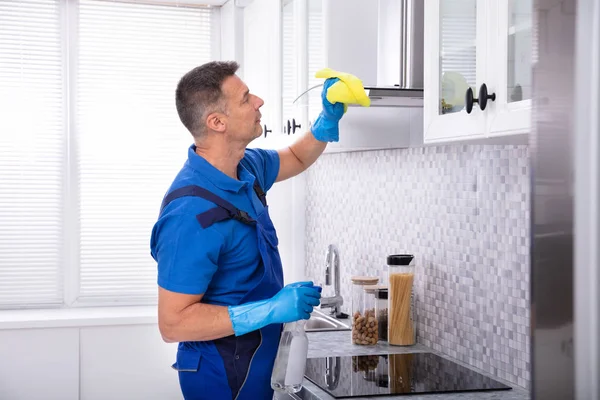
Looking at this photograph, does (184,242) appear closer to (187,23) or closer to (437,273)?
(437,273)

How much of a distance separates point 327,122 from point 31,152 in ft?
7.91

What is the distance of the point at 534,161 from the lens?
604 mm

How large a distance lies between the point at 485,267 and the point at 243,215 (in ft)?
2.24

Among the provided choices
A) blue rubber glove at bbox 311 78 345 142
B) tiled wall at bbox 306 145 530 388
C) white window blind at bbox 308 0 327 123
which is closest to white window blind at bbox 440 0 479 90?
tiled wall at bbox 306 145 530 388

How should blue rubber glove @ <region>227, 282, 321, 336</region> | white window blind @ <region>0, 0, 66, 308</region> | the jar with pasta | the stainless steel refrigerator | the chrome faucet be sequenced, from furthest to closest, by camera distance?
white window blind @ <region>0, 0, 66, 308</region>
the chrome faucet
the jar with pasta
blue rubber glove @ <region>227, 282, 321, 336</region>
the stainless steel refrigerator

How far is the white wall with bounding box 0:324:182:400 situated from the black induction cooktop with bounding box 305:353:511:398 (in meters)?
1.78

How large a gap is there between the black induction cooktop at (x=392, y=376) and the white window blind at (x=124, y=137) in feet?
7.25

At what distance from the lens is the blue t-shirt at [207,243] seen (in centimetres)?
181

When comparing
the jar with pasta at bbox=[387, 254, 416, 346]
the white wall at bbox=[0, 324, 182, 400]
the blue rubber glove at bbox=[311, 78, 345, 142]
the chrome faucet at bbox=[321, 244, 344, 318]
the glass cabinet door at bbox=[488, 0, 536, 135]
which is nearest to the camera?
the glass cabinet door at bbox=[488, 0, 536, 135]

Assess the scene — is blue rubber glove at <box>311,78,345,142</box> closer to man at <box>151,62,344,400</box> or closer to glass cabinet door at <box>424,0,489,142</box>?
man at <box>151,62,344,400</box>

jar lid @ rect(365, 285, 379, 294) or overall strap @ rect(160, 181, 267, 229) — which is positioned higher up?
overall strap @ rect(160, 181, 267, 229)

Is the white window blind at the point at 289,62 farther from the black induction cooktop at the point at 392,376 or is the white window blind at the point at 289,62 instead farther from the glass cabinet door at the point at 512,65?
the glass cabinet door at the point at 512,65

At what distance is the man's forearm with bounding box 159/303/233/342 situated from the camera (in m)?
1.81

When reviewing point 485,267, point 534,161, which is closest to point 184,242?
point 485,267
